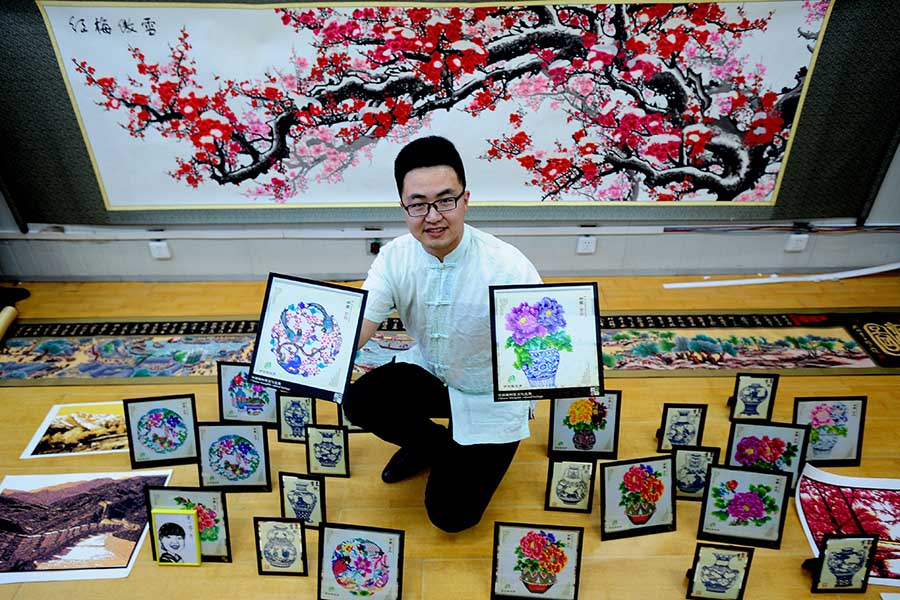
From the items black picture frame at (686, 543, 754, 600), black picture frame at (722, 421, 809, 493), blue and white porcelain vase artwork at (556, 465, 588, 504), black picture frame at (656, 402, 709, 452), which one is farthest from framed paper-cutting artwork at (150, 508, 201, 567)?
black picture frame at (722, 421, 809, 493)

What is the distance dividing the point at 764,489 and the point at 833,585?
A: 0.27 meters

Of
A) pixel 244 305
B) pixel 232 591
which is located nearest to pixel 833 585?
pixel 232 591

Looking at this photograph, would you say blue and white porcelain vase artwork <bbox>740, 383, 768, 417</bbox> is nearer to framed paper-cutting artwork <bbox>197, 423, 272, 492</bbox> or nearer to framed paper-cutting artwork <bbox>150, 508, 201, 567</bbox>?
framed paper-cutting artwork <bbox>197, 423, 272, 492</bbox>

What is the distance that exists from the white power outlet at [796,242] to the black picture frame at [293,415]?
234 cm

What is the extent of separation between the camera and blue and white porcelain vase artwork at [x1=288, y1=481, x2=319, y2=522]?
66.0 inches

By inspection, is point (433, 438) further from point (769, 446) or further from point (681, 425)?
point (769, 446)

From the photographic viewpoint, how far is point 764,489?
1.62 meters

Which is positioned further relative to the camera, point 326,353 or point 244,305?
point 244,305

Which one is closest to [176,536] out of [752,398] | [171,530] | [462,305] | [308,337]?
[171,530]

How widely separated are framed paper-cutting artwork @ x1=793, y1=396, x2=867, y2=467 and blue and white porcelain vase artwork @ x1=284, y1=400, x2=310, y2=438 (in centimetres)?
150

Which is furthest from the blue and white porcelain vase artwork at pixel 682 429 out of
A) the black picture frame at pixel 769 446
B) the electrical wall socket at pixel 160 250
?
the electrical wall socket at pixel 160 250

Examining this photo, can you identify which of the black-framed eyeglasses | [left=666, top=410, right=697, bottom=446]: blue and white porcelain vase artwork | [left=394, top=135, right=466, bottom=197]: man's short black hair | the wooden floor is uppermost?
[left=394, top=135, right=466, bottom=197]: man's short black hair

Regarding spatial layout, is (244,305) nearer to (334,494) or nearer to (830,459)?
(334,494)

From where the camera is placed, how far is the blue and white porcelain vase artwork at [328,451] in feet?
6.14
